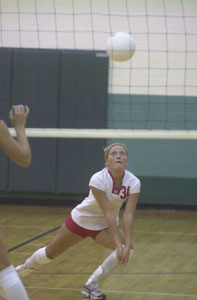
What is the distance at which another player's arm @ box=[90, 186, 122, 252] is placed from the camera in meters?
4.77

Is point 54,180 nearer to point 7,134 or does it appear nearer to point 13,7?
point 13,7

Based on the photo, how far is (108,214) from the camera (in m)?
4.81

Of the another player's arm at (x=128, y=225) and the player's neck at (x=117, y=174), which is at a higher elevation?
the player's neck at (x=117, y=174)

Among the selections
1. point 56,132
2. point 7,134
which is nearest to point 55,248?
point 56,132

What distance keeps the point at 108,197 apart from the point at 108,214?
0.20 m

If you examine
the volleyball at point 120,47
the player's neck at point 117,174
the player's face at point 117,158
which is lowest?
the player's neck at point 117,174

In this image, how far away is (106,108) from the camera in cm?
1050

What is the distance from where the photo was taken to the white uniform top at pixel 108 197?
195 inches

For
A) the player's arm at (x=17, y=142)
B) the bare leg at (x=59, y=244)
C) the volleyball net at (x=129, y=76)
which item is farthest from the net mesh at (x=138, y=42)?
the player's arm at (x=17, y=142)

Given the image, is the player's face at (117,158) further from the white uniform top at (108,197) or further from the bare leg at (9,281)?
the bare leg at (9,281)

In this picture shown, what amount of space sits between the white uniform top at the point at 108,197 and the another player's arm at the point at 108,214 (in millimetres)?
47

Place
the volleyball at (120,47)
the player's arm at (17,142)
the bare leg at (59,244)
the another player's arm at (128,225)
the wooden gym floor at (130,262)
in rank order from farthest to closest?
the volleyball at (120,47) < the wooden gym floor at (130,262) < the bare leg at (59,244) < the another player's arm at (128,225) < the player's arm at (17,142)

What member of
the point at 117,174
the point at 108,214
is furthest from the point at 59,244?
the point at 117,174

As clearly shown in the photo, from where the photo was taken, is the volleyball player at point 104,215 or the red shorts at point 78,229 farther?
the red shorts at point 78,229
